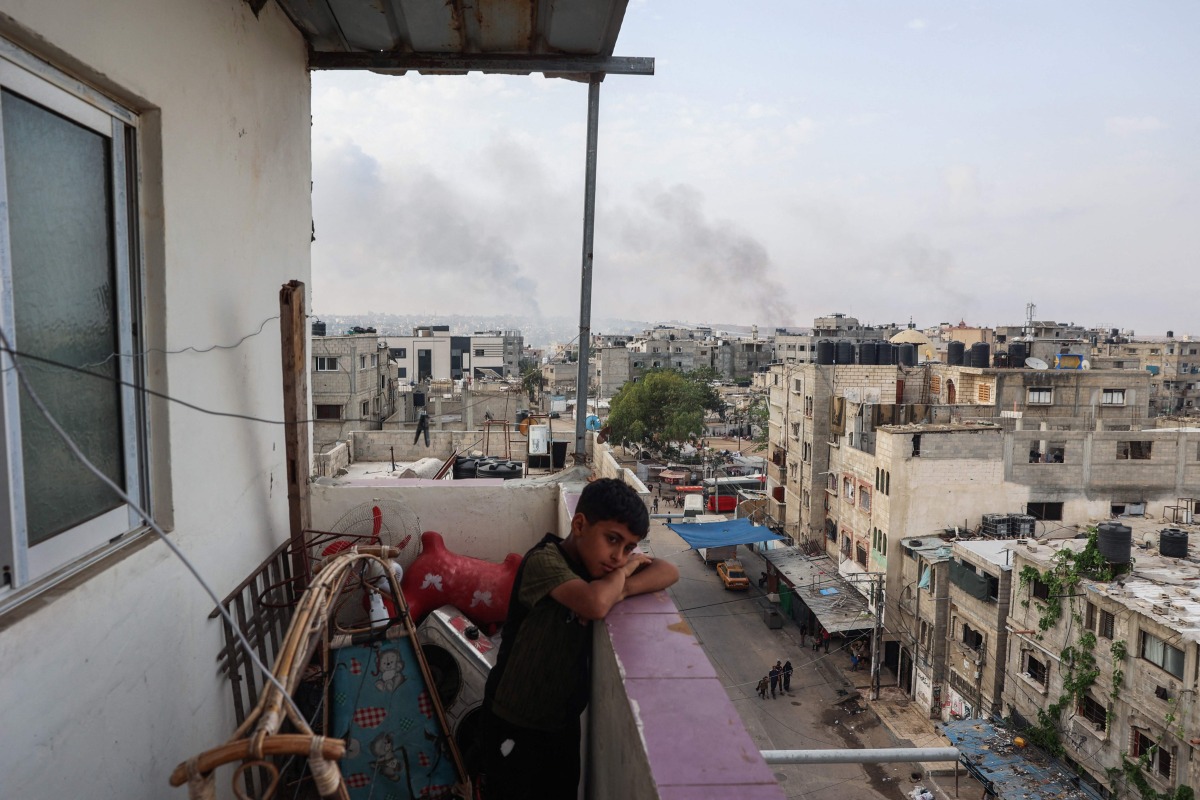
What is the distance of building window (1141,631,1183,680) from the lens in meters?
10.6

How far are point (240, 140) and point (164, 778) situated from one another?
2304 millimetres

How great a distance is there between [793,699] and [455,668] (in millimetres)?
16175

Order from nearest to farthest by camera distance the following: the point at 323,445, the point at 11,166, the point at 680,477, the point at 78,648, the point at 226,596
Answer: the point at 11,166 < the point at 78,648 < the point at 226,596 < the point at 323,445 < the point at 680,477

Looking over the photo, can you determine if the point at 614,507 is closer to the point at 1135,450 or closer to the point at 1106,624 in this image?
the point at 1106,624

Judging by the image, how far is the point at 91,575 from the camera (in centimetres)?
198

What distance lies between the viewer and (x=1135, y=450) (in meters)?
20.6

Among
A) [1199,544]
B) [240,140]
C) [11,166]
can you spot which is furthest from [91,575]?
[1199,544]

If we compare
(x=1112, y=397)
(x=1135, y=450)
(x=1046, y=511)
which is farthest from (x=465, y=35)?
(x=1112, y=397)

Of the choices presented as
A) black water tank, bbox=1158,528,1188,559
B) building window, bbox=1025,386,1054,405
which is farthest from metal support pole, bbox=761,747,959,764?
building window, bbox=1025,386,1054,405

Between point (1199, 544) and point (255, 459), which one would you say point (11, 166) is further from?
point (1199, 544)

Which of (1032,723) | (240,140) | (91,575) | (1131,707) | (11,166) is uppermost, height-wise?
(240,140)

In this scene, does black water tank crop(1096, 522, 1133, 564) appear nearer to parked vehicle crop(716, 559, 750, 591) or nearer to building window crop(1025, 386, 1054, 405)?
parked vehicle crop(716, 559, 750, 591)

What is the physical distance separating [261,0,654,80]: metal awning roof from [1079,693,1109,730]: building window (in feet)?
42.7

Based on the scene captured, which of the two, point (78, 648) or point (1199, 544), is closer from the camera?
point (78, 648)
